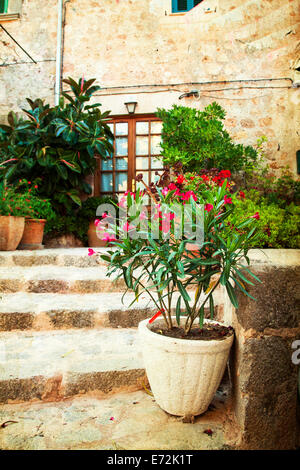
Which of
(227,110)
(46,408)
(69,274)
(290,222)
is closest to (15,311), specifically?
(69,274)

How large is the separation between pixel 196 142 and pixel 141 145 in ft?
5.15

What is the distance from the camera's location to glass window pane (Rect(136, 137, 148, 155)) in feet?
17.7

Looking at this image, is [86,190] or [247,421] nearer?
[247,421]

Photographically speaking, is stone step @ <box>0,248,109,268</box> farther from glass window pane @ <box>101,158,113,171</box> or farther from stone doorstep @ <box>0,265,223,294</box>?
glass window pane @ <box>101,158,113,171</box>

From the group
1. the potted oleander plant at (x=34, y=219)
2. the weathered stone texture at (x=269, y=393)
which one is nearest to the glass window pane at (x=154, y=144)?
the potted oleander plant at (x=34, y=219)

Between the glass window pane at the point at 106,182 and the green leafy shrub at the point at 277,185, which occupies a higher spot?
the glass window pane at the point at 106,182

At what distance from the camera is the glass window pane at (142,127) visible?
17.7 feet

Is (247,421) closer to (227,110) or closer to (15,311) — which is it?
(15,311)

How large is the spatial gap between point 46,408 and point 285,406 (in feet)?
3.52

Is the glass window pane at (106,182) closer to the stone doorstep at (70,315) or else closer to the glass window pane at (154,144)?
the glass window pane at (154,144)

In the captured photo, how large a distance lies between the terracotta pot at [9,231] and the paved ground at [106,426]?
7.74 feet

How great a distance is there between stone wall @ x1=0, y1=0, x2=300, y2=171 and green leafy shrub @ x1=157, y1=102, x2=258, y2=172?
892 mm
